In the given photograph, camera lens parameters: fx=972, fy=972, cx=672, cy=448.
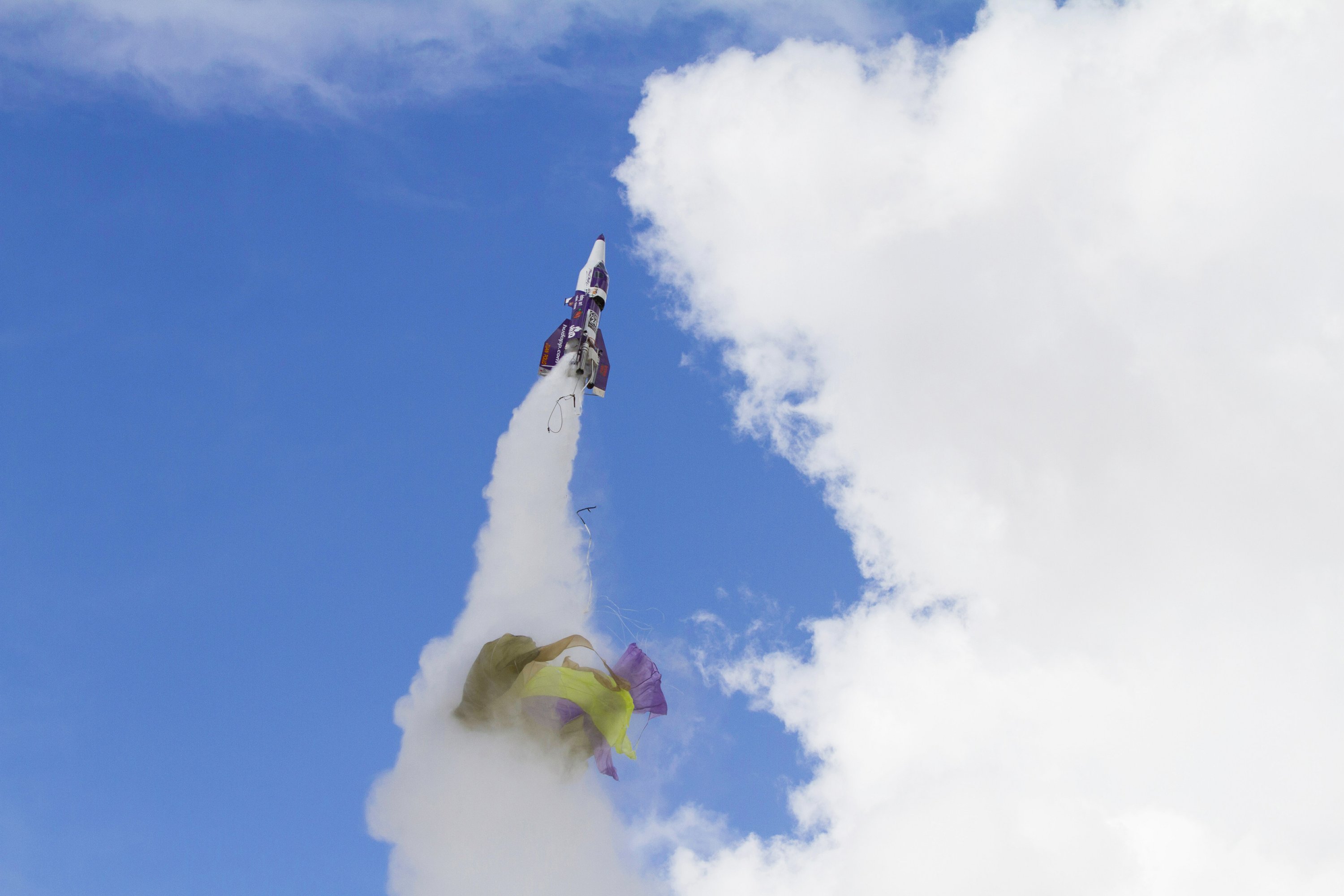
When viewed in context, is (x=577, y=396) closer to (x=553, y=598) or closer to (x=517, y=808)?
(x=553, y=598)

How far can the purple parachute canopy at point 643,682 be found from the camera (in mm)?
60406

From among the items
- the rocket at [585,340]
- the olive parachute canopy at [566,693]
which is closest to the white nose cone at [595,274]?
the rocket at [585,340]

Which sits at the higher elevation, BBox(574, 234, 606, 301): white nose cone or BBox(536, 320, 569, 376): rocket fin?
BBox(574, 234, 606, 301): white nose cone

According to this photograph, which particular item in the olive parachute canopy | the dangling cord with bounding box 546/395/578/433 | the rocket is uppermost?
the rocket

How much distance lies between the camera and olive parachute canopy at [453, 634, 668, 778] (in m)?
60.6

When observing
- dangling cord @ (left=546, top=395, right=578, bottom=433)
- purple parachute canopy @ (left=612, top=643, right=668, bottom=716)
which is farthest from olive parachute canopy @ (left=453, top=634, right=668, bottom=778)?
dangling cord @ (left=546, top=395, right=578, bottom=433)

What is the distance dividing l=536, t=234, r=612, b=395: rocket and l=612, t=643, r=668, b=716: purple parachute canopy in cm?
2165

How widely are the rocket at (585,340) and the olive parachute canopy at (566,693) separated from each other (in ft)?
65.9

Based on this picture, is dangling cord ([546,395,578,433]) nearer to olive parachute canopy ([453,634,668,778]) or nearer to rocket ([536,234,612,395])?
rocket ([536,234,612,395])

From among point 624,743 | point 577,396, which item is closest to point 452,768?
point 624,743

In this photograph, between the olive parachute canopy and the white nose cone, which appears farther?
the white nose cone

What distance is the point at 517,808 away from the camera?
208 feet

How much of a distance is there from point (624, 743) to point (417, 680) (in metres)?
15.9

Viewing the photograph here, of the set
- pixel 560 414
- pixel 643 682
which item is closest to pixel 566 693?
pixel 643 682
